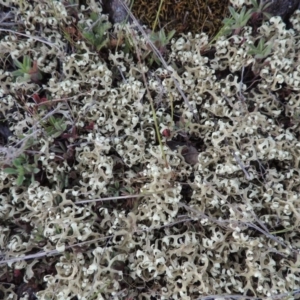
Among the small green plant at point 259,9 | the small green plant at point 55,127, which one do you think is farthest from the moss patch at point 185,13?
the small green plant at point 55,127

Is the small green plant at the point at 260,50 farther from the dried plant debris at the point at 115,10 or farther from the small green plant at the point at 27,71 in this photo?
the small green plant at the point at 27,71

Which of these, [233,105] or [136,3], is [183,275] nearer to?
[233,105]

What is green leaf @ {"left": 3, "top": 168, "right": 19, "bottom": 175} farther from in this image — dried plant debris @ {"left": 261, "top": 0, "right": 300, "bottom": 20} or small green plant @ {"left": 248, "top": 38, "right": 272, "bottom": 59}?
dried plant debris @ {"left": 261, "top": 0, "right": 300, "bottom": 20}

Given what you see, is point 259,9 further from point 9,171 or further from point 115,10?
point 9,171

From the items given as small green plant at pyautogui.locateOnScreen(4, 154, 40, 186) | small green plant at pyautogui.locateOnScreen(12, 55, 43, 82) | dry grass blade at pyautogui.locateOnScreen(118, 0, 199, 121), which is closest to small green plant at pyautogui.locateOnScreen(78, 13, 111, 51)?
dry grass blade at pyautogui.locateOnScreen(118, 0, 199, 121)

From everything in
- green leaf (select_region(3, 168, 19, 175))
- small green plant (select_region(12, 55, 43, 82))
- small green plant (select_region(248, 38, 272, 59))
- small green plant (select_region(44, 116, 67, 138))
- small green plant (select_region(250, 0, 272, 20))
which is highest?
small green plant (select_region(250, 0, 272, 20))

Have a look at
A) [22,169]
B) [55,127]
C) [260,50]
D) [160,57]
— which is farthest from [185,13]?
[22,169]
